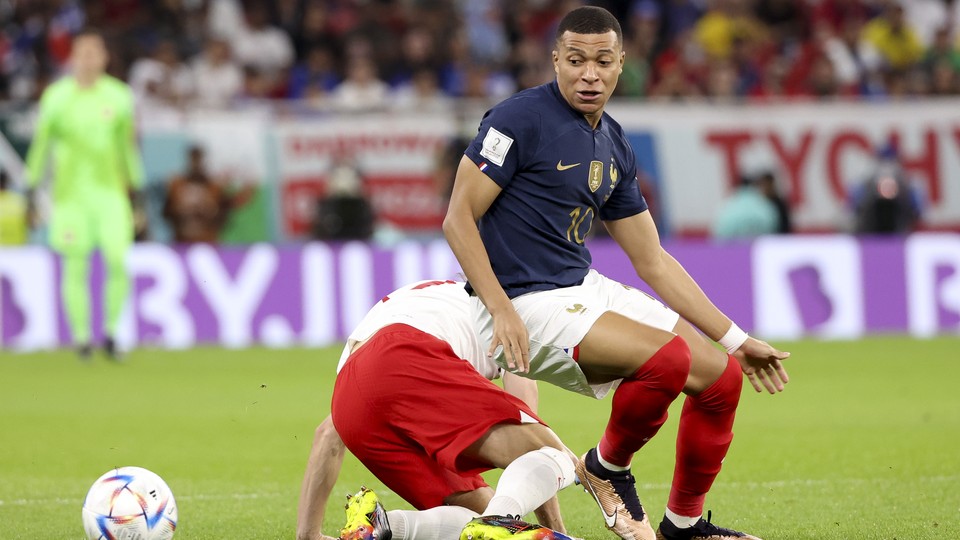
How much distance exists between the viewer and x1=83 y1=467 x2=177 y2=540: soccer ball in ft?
16.8

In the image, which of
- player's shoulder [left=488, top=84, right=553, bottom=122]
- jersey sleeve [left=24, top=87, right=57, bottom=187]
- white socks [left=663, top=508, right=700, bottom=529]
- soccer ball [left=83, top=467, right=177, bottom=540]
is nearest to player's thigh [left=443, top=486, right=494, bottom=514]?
white socks [left=663, top=508, right=700, bottom=529]

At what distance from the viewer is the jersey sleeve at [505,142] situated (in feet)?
16.5

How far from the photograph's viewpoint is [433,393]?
16.3ft

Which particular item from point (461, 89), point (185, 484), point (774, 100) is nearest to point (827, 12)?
point (774, 100)

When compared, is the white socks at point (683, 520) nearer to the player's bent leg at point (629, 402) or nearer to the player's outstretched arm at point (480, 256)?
the player's bent leg at point (629, 402)

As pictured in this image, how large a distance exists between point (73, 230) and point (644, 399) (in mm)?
8758

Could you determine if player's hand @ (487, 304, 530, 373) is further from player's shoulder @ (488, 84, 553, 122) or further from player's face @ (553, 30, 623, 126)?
player's face @ (553, 30, 623, 126)

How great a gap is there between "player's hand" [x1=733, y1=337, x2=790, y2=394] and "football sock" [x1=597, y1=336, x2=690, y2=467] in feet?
1.47

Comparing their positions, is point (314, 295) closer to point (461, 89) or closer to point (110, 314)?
point (110, 314)

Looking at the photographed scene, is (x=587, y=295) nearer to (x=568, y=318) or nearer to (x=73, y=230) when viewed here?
(x=568, y=318)

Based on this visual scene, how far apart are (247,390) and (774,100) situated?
823cm

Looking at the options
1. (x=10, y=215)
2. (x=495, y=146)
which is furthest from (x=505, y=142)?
(x=10, y=215)

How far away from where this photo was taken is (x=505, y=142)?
16.5ft

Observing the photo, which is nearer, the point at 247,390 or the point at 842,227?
the point at 247,390
